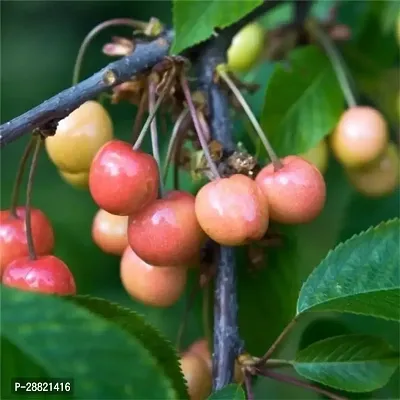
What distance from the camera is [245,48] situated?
1090 millimetres

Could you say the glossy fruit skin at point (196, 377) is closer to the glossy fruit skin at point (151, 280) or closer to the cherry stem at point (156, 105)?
the glossy fruit skin at point (151, 280)

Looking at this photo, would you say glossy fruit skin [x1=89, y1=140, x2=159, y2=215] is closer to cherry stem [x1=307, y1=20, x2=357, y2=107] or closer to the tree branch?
the tree branch

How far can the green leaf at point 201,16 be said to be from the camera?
72 centimetres

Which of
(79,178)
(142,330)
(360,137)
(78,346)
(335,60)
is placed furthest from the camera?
(335,60)

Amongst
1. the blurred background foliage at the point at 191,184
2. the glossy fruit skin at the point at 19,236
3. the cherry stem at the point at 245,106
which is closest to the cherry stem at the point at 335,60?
the blurred background foliage at the point at 191,184

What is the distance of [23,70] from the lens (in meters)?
2.07

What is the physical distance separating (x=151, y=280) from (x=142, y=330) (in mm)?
169

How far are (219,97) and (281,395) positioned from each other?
92 centimetres

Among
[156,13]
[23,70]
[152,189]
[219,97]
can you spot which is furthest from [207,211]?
[23,70]

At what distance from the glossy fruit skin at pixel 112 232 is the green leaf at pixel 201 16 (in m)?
0.19

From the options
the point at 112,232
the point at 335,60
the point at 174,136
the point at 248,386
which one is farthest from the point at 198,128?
the point at 335,60

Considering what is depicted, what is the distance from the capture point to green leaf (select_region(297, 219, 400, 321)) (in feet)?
2.03

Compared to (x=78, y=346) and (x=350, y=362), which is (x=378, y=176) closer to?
(x=350, y=362)

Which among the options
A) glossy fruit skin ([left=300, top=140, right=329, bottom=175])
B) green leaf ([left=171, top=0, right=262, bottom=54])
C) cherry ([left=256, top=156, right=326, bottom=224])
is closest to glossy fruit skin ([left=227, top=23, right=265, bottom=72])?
glossy fruit skin ([left=300, top=140, right=329, bottom=175])
